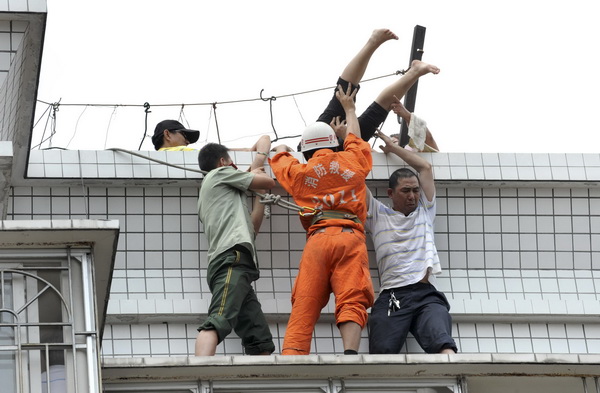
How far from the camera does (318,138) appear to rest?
44.4 feet

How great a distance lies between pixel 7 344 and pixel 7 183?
339cm

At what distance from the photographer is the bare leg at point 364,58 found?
14023 millimetres

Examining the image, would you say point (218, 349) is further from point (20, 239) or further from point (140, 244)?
point (20, 239)

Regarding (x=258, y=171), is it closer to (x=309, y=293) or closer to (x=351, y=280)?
(x=309, y=293)

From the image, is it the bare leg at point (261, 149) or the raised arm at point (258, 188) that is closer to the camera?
the raised arm at point (258, 188)

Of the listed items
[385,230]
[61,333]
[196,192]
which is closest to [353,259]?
[385,230]

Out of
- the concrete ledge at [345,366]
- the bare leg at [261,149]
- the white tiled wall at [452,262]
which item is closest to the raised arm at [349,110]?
the bare leg at [261,149]

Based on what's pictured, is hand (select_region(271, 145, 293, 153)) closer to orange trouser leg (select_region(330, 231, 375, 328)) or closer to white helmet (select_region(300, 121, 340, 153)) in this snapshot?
white helmet (select_region(300, 121, 340, 153))

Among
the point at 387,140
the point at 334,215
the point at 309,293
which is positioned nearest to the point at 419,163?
the point at 387,140

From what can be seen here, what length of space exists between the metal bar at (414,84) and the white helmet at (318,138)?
4.51 ft

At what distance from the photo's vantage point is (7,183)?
13.9 metres

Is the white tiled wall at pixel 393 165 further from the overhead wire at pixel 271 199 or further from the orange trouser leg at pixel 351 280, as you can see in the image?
the orange trouser leg at pixel 351 280

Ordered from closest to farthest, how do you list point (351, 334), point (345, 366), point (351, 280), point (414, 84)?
point (345, 366)
point (351, 334)
point (351, 280)
point (414, 84)

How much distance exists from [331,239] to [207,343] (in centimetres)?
135
